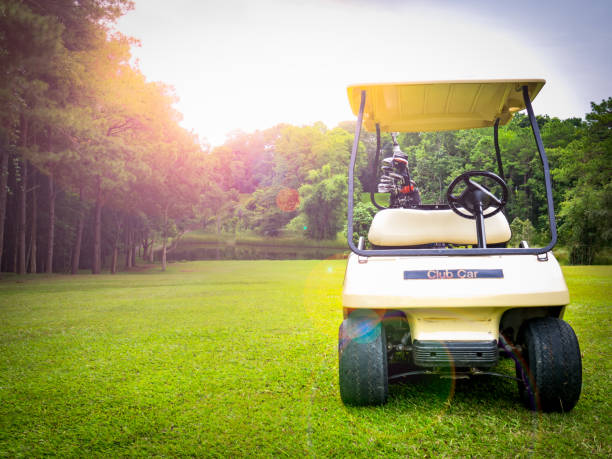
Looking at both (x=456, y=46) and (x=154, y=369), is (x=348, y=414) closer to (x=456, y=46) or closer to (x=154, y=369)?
(x=154, y=369)

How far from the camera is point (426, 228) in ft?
11.4

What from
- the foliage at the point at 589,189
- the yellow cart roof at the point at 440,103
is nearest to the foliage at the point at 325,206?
the foliage at the point at 589,189

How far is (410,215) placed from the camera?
345cm

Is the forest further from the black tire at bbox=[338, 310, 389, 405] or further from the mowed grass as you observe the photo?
the mowed grass

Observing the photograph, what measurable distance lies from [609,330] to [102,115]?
780 inches

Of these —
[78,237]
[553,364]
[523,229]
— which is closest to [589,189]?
[523,229]

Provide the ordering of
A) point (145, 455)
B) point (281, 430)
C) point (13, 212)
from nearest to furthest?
point (145, 455) → point (281, 430) → point (13, 212)

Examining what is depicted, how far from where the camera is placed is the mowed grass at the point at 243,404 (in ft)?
8.62

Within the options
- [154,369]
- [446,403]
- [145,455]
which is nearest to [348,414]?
[446,403]

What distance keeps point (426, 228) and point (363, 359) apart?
3.62ft

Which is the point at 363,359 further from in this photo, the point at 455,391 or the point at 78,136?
the point at 78,136

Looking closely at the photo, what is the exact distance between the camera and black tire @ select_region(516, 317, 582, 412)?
281 cm

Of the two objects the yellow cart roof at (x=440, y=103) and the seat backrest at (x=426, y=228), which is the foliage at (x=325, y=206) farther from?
the seat backrest at (x=426, y=228)

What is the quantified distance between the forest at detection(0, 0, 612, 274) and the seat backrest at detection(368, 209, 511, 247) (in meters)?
1.19
